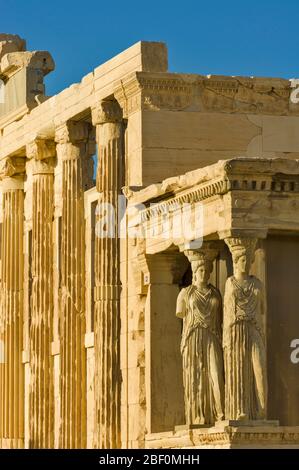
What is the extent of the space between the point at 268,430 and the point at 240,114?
643 cm

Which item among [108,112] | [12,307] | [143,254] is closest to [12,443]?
[12,307]

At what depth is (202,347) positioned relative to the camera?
1038 inches

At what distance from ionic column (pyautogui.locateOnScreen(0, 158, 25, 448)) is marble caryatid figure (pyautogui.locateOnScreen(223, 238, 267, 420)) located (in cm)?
1081

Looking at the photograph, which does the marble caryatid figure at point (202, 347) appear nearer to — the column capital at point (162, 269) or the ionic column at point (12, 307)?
the column capital at point (162, 269)

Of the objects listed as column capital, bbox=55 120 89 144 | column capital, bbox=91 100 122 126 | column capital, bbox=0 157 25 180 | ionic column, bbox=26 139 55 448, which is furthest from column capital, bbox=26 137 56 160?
column capital, bbox=91 100 122 126

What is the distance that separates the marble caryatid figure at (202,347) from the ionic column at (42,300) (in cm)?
778

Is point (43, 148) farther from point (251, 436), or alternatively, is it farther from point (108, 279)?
point (251, 436)

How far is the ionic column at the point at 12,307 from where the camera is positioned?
36.0m

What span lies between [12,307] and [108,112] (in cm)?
618

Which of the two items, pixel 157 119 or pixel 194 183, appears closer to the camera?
pixel 194 183

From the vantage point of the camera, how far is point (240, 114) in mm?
30172

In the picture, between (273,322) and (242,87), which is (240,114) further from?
(273,322)

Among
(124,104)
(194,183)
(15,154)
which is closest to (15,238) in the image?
(15,154)
